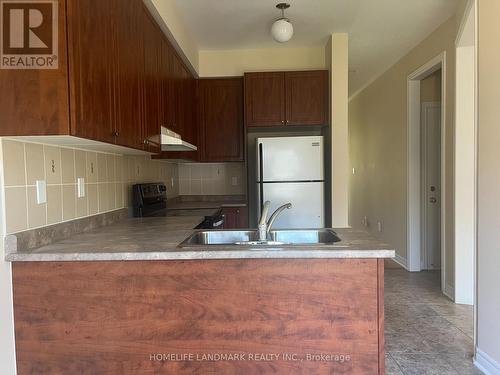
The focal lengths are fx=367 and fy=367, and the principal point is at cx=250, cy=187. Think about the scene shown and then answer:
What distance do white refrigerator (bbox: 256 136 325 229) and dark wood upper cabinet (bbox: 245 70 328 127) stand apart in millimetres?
351

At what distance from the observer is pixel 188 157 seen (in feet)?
12.3

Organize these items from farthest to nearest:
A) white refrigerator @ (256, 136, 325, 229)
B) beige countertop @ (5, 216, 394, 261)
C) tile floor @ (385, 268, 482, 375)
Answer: white refrigerator @ (256, 136, 325, 229) → tile floor @ (385, 268, 482, 375) → beige countertop @ (5, 216, 394, 261)

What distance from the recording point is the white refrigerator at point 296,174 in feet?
12.1

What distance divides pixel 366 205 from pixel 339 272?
4.86 metres

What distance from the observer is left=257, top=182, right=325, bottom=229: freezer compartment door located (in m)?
3.68

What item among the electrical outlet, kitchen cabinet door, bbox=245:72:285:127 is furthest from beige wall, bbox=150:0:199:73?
the electrical outlet

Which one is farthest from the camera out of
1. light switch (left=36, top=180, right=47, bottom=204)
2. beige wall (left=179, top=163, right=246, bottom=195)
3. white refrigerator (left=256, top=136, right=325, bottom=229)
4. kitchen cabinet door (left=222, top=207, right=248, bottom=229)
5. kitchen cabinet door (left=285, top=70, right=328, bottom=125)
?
beige wall (left=179, top=163, right=246, bottom=195)

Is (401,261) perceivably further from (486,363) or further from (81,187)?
(81,187)

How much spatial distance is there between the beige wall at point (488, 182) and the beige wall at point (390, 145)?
1.28m

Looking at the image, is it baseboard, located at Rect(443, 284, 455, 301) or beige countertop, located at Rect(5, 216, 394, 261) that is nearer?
beige countertop, located at Rect(5, 216, 394, 261)

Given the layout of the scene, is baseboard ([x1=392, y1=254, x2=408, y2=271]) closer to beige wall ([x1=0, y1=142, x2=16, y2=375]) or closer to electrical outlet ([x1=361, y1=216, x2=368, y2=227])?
electrical outlet ([x1=361, y1=216, x2=368, y2=227])

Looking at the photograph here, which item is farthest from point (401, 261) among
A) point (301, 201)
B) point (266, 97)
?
point (266, 97)

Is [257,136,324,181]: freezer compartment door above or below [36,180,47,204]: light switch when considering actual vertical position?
above

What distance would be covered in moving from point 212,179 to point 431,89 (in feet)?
9.13
